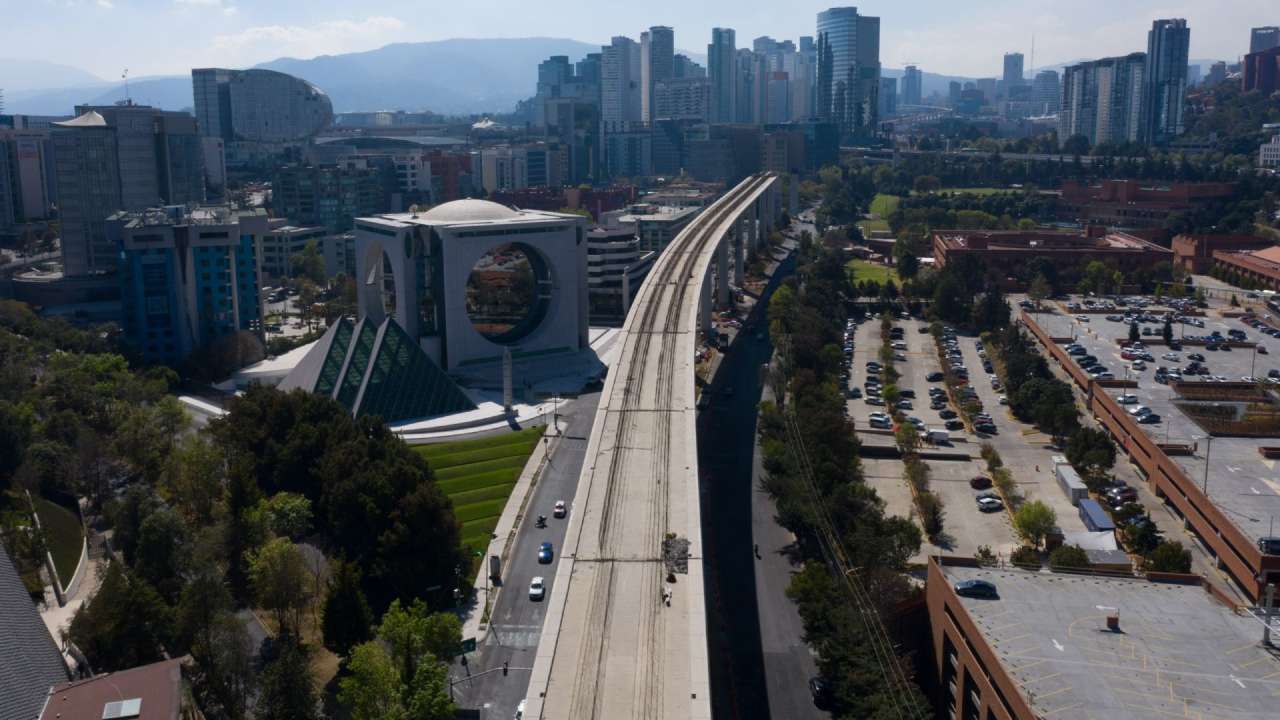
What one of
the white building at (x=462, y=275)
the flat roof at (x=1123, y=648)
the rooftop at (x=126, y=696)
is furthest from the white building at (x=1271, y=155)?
the rooftop at (x=126, y=696)

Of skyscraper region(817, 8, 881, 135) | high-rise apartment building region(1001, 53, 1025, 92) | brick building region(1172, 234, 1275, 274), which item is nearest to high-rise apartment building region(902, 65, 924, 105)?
high-rise apartment building region(1001, 53, 1025, 92)

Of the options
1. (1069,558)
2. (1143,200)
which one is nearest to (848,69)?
(1143,200)

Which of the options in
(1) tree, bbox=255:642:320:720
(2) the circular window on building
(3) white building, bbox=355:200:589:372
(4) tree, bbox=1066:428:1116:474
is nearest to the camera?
(1) tree, bbox=255:642:320:720

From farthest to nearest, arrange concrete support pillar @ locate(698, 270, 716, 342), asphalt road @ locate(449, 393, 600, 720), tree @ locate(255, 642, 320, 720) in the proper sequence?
concrete support pillar @ locate(698, 270, 716, 342) < asphalt road @ locate(449, 393, 600, 720) < tree @ locate(255, 642, 320, 720)

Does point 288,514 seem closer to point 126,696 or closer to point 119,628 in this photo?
point 119,628

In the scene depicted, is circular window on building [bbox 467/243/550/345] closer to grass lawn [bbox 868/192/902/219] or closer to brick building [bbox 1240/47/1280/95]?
grass lawn [bbox 868/192/902/219]

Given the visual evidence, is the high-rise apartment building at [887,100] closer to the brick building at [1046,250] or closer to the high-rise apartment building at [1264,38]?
the high-rise apartment building at [1264,38]

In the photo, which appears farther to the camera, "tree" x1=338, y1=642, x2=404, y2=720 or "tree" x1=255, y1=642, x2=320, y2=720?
"tree" x1=255, y1=642, x2=320, y2=720

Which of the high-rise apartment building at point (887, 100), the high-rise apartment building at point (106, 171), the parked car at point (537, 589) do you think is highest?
the high-rise apartment building at point (887, 100)
